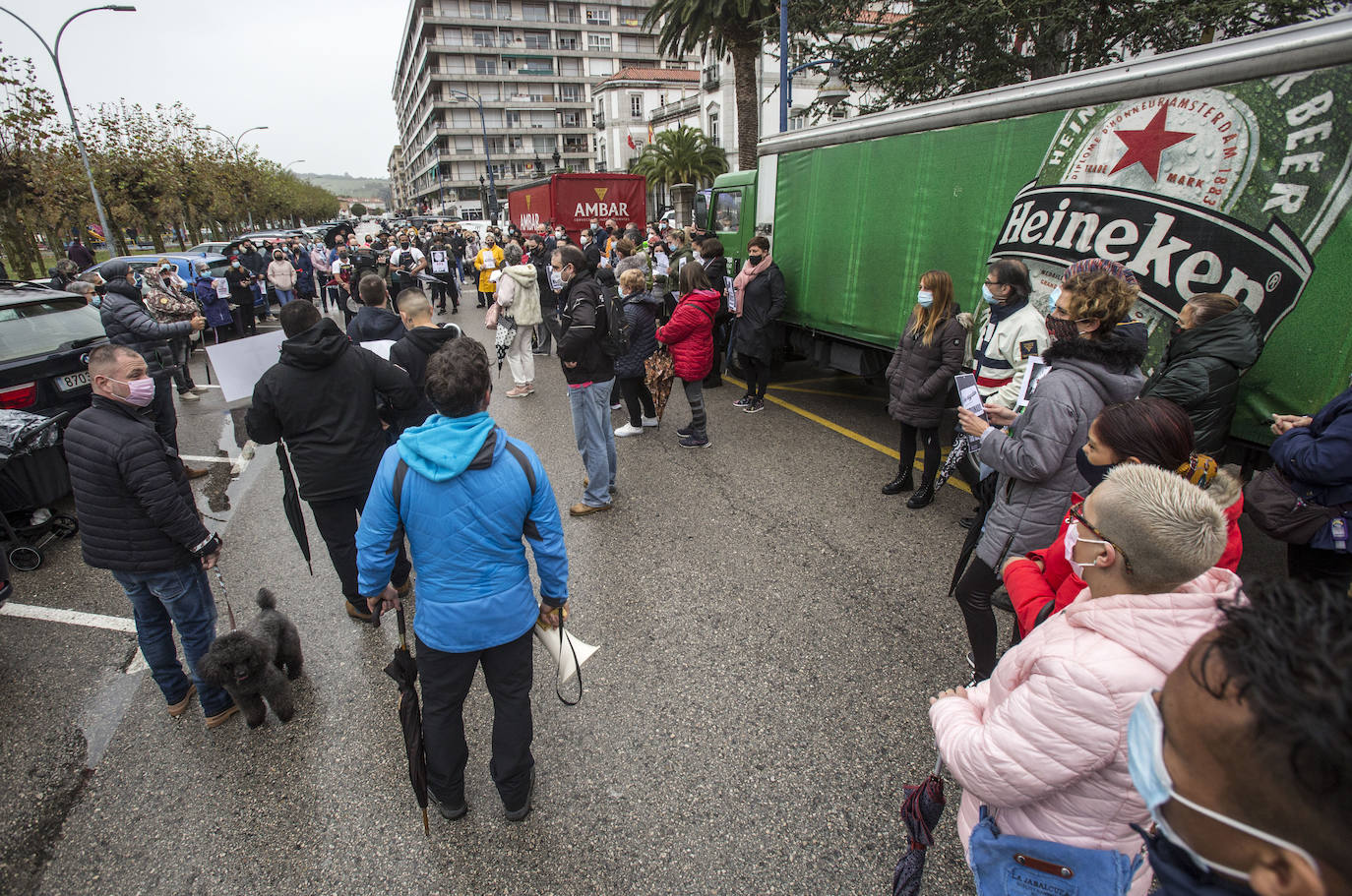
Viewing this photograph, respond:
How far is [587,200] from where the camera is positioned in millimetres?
20688

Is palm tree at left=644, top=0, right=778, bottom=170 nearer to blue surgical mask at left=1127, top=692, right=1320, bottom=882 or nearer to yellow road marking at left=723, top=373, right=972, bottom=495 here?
yellow road marking at left=723, top=373, right=972, bottom=495

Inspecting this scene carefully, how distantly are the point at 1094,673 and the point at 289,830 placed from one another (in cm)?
292

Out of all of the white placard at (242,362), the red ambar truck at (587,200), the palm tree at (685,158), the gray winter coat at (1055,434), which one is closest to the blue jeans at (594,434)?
the white placard at (242,362)

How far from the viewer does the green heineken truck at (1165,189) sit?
3.45 meters

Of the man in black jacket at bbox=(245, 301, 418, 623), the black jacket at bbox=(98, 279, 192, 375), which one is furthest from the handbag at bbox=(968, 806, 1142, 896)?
the black jacket at bbox=(98, 279, 192, 375)

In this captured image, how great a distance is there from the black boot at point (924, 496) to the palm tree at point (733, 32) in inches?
572

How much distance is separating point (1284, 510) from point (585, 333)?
4152mm

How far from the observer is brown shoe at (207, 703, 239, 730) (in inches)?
122

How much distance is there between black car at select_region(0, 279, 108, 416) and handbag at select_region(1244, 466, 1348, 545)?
324 inches

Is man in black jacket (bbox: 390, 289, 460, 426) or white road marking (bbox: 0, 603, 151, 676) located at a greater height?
man in black jacket (bbox: 390, 289, 460, 426)

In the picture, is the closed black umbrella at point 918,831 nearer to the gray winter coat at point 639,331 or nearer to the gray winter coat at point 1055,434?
the gray winter coat at point 1055,434

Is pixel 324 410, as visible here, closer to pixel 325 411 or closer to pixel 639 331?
pixel 325 411

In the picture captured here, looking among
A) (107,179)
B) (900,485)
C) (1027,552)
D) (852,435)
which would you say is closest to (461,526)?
(1027,552)

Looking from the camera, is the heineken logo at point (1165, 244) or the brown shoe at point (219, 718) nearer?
the brown shoe at point (219, 718)
